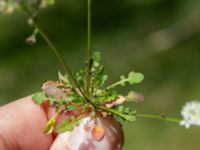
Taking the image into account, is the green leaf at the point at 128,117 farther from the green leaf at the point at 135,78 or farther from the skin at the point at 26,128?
the skin at the point at 26,128

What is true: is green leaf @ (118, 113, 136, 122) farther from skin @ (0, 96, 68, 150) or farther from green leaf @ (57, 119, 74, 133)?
skin @ (0, 96, 68, 150)

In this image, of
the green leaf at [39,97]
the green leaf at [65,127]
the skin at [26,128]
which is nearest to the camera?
the green leaf at [65,127]

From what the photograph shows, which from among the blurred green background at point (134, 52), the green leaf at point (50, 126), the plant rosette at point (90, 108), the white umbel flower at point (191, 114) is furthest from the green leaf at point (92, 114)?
the blurred green background at point (134, 52)

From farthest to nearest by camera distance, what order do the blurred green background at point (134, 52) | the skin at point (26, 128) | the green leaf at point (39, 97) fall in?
the blurred green background at point (134, 52), the skin at point (26, 128), the green leaf at point (39, 97)

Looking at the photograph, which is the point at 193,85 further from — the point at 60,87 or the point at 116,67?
the point at 60,87

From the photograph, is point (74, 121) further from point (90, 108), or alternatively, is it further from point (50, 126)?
point (50, 126)
